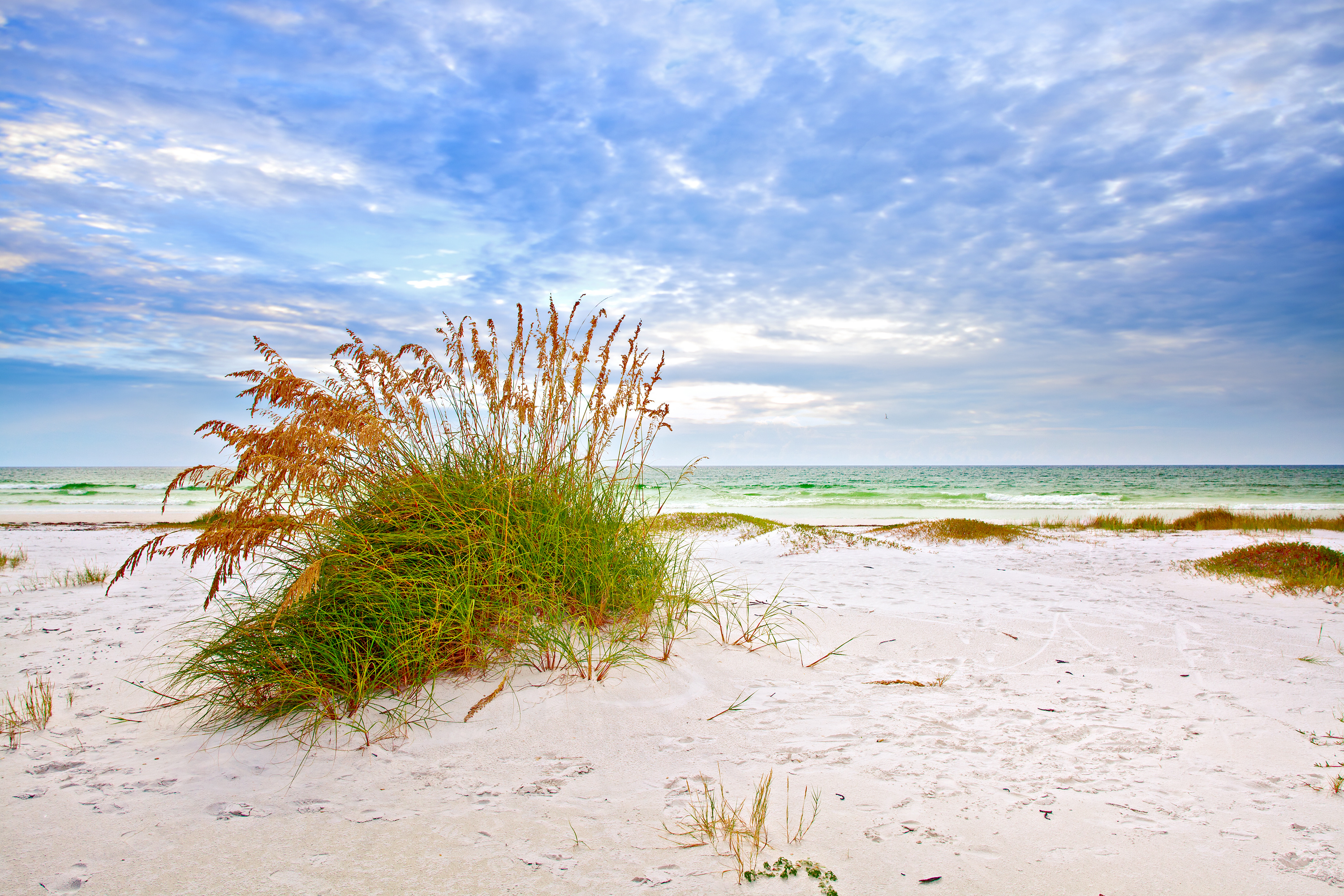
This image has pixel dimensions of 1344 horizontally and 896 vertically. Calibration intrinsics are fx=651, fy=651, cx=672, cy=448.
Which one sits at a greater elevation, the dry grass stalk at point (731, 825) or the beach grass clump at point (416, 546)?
the beach grass clump at point (416, 546)

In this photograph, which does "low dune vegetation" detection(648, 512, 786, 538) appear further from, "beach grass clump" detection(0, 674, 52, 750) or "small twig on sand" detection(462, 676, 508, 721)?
"beach grass clump" detection(0, 674, 52, 750)

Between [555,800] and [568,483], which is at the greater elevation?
[568,483]

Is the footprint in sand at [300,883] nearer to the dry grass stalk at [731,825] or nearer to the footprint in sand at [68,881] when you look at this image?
the footprint in sand at [68,881]

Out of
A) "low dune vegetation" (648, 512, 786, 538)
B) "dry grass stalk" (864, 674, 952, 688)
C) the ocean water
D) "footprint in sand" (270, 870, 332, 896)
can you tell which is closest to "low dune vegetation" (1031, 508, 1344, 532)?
"low dune vegetation" (648, 512, 786, 538)

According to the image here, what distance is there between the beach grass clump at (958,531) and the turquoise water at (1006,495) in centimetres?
428

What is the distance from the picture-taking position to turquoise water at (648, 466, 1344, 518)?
23.2 meters

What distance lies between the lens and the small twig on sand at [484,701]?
304 centimetres

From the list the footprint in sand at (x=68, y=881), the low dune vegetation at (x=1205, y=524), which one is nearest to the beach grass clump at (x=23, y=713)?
the footprint in sand at (x=68, y=881)

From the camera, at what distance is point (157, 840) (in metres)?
2.26

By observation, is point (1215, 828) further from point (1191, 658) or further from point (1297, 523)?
point (1297, 523)

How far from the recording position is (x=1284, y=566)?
7.52m

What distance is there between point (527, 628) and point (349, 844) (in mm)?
1324

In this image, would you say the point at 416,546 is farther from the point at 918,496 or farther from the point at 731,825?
the point at 918,496

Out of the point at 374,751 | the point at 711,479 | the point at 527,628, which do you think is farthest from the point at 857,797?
the point at 711,479
